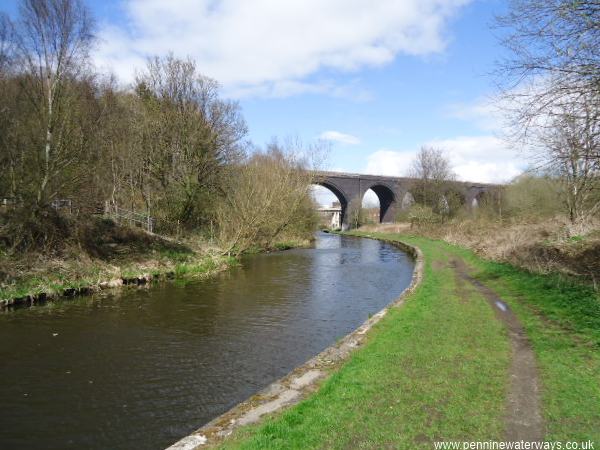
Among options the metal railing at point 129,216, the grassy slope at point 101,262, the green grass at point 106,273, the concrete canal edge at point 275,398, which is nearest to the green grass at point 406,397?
the concrete canal edge at point 275,398

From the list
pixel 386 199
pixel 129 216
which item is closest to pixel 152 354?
pixel 129 216

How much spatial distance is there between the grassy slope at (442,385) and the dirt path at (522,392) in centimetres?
11

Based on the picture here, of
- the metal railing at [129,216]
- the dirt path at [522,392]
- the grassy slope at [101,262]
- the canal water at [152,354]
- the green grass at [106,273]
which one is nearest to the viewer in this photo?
the dirt path at [522,392]

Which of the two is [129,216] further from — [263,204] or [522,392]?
[522,392]

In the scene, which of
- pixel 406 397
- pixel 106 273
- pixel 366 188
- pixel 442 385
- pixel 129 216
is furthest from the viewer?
pixel 366 188

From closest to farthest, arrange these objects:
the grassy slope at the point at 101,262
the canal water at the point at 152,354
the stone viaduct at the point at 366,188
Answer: the canal water at the point at 152,354, the grassy slope at the point at 101,262, the stone viaduct at the point at 366,188

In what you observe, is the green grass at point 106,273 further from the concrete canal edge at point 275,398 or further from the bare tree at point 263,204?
the concrete canal edge at point 275,398

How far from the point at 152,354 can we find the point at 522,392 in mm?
7319

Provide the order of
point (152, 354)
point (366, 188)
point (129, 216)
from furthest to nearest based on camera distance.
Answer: point (366, 188) < point (129, 216) < point (152, 354)

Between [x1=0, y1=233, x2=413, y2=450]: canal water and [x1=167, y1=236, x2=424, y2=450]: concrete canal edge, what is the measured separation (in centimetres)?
92

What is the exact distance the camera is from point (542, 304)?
11.1 metres

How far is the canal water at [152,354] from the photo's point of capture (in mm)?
6312

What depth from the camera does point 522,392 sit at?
18.6 feet

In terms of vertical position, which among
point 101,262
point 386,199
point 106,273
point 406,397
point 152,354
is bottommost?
point 152,354
